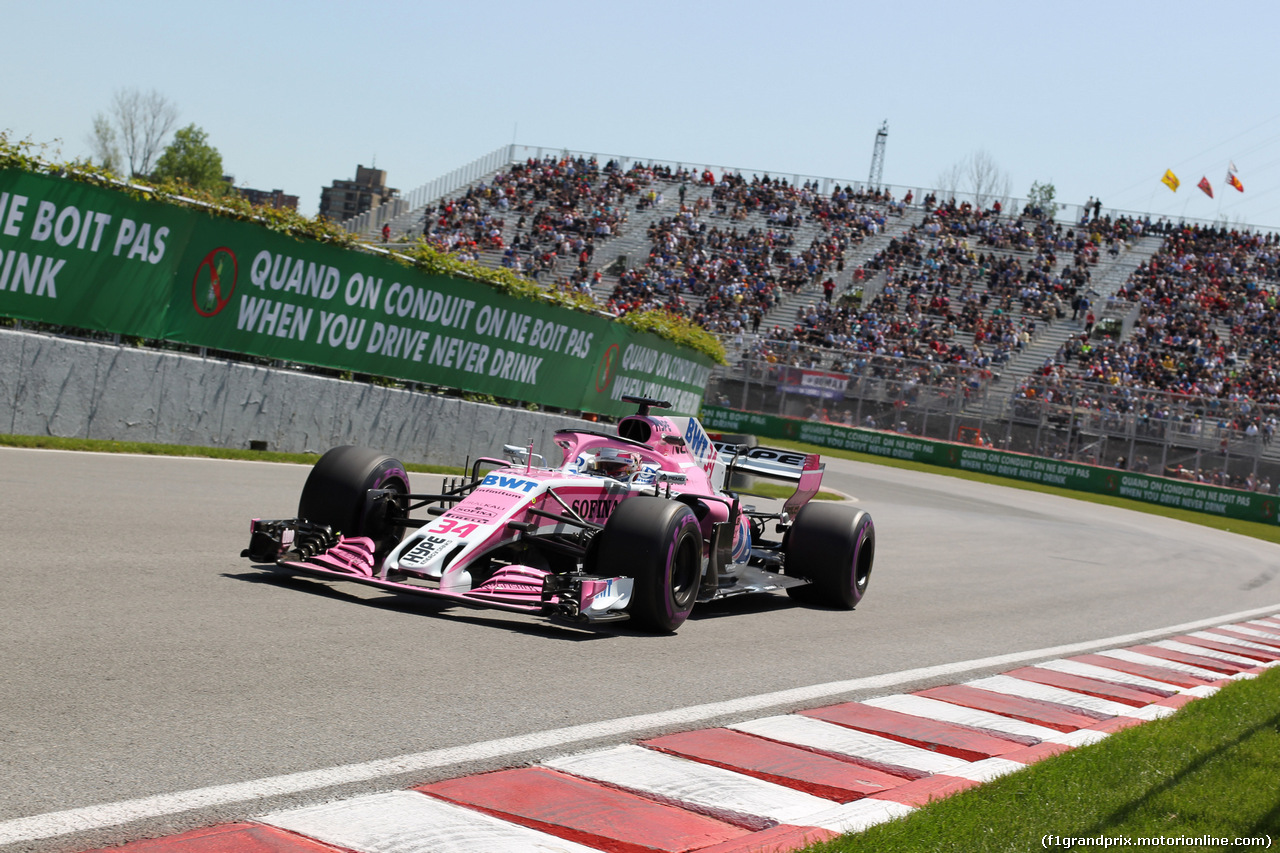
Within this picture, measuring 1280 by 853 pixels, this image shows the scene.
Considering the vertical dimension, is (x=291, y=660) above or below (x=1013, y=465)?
below

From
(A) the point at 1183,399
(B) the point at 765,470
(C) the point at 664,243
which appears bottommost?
(B) the point at 765,470

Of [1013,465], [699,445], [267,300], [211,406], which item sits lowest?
[211,406]

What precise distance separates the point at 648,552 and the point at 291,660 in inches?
97.4

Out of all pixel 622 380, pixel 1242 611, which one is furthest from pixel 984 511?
pixel 1242 611

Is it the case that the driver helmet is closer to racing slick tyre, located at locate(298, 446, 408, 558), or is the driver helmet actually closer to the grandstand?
racing slick tyre, located at locate(298, 446, 408, 558)

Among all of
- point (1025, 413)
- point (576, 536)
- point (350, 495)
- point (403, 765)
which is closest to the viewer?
point (403, 765)

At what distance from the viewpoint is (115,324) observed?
13477mm

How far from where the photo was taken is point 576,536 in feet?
26.3

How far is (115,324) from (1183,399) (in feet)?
108

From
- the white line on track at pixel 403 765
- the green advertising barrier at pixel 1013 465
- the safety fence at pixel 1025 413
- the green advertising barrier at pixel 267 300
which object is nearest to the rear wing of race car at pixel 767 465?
the white line on track at pixel 403 765

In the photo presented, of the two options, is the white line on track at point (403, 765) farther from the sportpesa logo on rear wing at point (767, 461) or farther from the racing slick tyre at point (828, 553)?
the sportpesa logo on rear wing at point (767, 461)

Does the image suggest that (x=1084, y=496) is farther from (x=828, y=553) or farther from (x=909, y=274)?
(x=828, y=553)

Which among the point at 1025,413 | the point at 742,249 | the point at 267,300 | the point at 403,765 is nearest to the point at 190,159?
the point at 742,249

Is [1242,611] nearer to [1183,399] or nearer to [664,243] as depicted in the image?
[1183,399]
